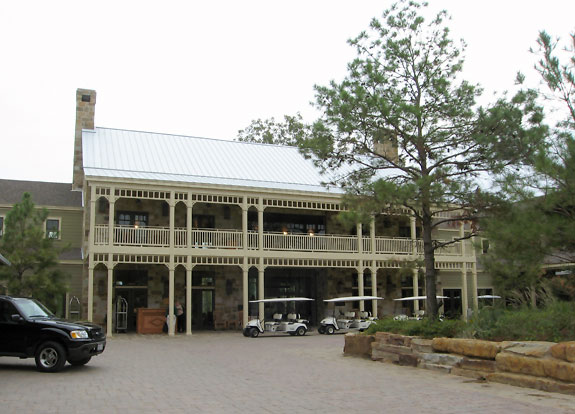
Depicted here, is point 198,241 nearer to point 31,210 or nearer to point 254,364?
point 31,210

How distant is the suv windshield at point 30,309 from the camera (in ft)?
38.5

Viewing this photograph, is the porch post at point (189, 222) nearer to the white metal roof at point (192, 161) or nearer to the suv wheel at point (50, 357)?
the white metal roof at point (192, 161)

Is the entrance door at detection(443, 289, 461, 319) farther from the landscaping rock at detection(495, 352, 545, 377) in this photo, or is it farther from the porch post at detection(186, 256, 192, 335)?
the landscaping rock at detection(495, 352, 545, 377)

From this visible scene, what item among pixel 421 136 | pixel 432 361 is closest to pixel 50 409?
pixel 432 361

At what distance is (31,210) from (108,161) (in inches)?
182

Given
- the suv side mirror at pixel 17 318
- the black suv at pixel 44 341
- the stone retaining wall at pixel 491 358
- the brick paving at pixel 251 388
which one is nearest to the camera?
the brick paving at pixel 251 388

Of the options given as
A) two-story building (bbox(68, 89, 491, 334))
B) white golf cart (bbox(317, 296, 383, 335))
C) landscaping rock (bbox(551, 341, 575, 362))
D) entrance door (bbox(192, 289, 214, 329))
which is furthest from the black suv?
entrance door (bbox(192, 289, 214, 329))

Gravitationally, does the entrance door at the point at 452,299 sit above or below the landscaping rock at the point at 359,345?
above

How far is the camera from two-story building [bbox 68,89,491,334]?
22.8 metres

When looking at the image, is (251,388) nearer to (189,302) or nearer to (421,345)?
(421,345)

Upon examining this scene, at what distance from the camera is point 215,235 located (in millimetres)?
24422

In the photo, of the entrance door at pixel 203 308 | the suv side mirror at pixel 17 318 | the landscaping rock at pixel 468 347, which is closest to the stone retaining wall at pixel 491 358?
the landscaping rock at pixel 468 347

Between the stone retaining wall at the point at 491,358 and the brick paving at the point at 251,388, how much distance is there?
0.24m

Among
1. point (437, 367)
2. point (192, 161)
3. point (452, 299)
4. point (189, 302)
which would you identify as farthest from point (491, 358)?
point (452, 299)
